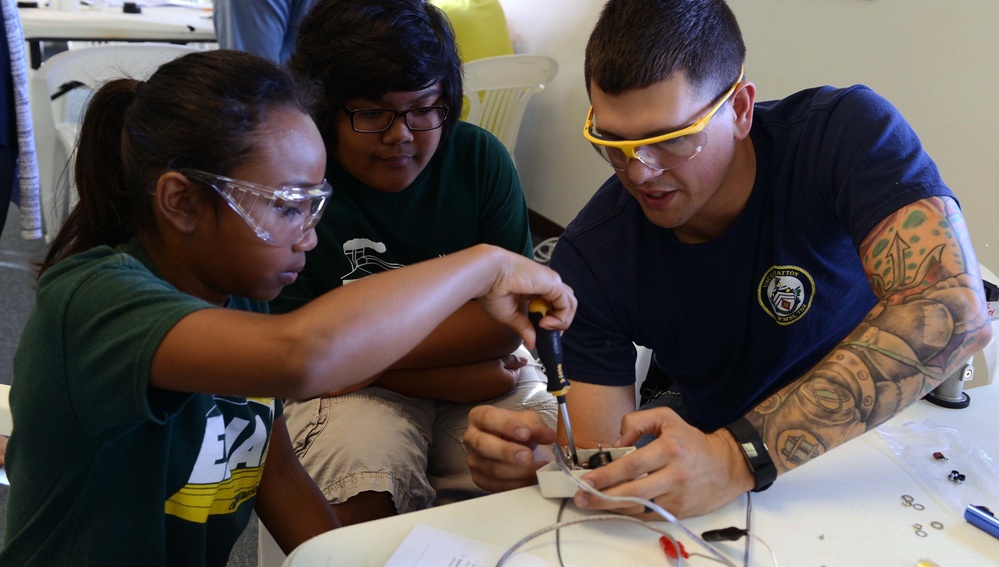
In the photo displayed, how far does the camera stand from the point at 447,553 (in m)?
0.94

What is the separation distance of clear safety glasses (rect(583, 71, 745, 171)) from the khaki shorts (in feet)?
1.81

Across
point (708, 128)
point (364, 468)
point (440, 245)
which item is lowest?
point (364, 468)

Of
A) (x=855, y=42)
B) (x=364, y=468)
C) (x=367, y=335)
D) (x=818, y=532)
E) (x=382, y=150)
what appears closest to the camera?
(x=367, y=335)

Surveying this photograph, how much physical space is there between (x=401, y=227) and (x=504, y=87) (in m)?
2.07

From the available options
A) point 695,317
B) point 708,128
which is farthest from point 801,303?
point 708,128

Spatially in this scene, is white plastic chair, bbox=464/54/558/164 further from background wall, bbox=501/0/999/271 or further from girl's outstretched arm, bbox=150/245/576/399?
girl's outstretched arm, bbox=150/245/576/399

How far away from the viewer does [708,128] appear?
129 cm

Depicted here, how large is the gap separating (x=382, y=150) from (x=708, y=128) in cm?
59

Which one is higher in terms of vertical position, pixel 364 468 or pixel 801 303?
pixel 801 303

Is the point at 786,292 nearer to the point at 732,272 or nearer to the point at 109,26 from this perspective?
the point at 732,272

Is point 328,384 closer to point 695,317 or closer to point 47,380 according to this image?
point 47,380

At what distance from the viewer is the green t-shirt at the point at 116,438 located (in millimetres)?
813

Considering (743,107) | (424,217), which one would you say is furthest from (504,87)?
(743,107)

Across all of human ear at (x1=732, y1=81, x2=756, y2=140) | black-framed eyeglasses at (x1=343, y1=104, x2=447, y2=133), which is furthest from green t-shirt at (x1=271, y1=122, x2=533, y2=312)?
human ear at (x1=732, y1=81, x2=756, y2=140)
